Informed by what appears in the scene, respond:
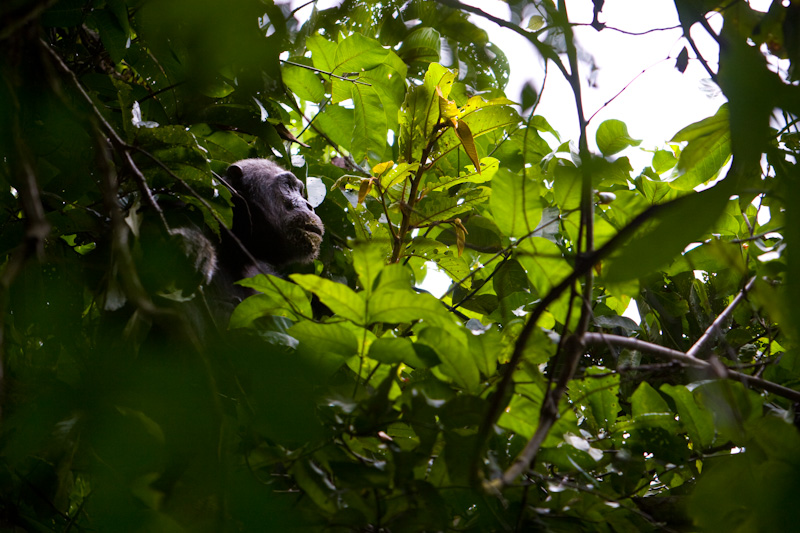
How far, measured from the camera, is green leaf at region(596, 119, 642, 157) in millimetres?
1897

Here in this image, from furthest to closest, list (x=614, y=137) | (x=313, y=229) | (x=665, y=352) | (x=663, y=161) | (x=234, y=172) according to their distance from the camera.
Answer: (x=234, y=172) < (x=313, y=229) < (x=663, y=161) < (x=614, y=137) < (x=665, y=352)

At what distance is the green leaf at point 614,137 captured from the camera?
190 cm

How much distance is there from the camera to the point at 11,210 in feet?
5.09

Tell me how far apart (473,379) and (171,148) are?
971 millimetres

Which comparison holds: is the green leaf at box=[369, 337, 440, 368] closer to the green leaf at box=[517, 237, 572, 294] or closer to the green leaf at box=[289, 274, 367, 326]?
the green leaf at box=[289, 274, 367, 326]

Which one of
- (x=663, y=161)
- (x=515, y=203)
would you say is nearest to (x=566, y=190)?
(x=515, y=203)

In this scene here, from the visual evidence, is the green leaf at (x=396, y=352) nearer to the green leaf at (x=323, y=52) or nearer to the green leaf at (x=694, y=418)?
the green leaf at (x=694, y=418)

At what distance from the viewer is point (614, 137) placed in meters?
1.91

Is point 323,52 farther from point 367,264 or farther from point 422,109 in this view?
point 367,264

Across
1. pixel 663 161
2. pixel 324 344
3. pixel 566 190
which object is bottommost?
pixel 324 344

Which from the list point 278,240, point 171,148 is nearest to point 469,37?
point 171,148

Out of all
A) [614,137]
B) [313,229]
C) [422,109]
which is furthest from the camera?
[313,229]

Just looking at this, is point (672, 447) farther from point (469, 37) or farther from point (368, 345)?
point (469, 37)

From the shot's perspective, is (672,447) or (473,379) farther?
(672,447)
